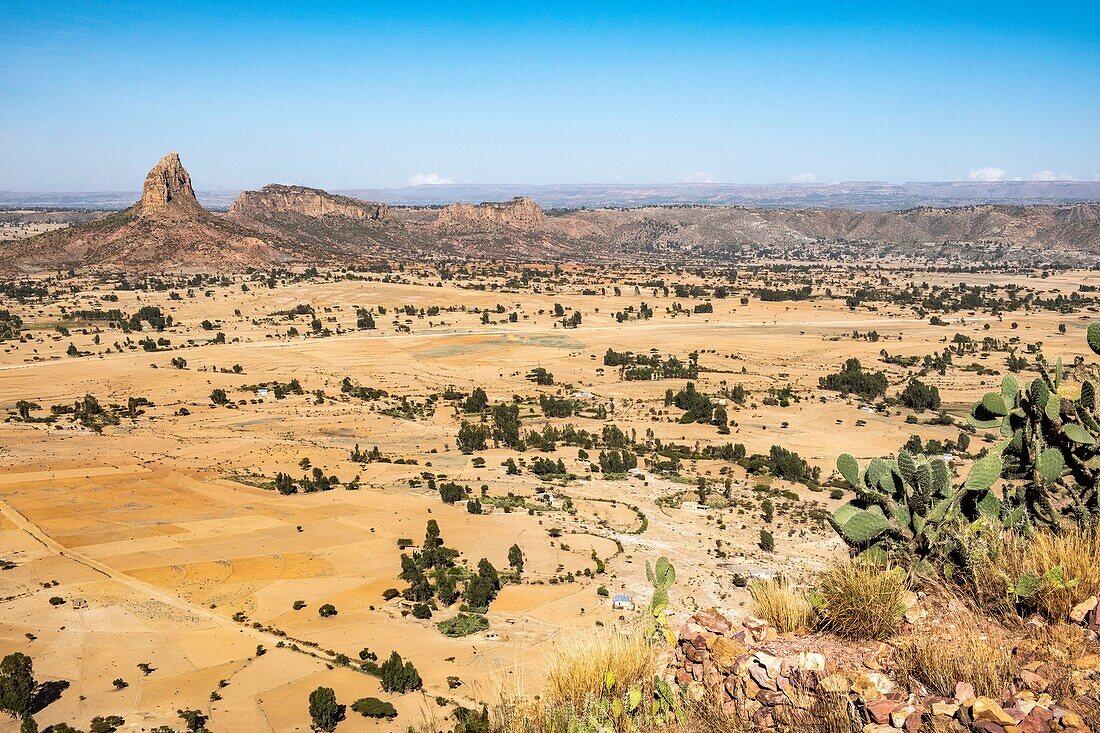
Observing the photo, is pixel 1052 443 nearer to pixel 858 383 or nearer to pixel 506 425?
pixel 506 425

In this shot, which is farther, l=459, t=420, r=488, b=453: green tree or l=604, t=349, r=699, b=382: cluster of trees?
l=604, t=349, r=699, b=382: cluster of trees

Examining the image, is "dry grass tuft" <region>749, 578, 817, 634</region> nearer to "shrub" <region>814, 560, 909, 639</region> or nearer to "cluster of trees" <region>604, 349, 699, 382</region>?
"shrub" <region>814, 560, 909, 639</region>

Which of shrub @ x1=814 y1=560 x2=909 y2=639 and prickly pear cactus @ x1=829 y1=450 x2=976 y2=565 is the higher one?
prickly pear cactus @ x1=829 y1=450 x2=976 y2=565

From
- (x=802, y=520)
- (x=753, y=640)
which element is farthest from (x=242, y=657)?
(x=802, y=520)

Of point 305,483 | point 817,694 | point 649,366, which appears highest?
point 817,694

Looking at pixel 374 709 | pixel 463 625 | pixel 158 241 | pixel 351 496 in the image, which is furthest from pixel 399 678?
pixel 158 241

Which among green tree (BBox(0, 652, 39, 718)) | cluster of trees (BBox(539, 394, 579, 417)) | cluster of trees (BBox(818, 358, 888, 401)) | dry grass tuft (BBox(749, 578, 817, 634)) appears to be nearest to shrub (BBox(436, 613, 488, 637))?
green tree (BBox(0, 652, 39, 718))
